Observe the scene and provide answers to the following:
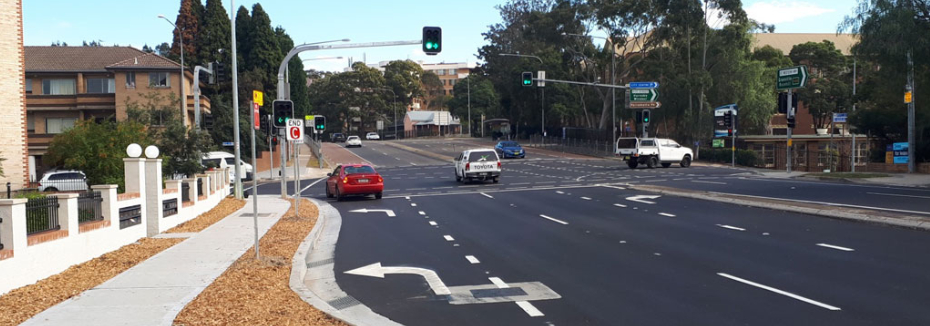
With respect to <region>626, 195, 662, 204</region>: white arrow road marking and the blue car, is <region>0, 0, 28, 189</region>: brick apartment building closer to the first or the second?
<region>626, 195, 662, 204</region>: white arrow road marking

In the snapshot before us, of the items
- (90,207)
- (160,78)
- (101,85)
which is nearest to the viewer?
(90,207)

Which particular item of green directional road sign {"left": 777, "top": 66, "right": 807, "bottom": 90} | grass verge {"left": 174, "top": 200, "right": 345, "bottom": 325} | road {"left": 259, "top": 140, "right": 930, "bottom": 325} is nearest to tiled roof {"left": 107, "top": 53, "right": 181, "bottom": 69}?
road {"left": 259, "top": 140, "right": 930, "bottom": 325}

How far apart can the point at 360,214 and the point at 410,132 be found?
105 metres

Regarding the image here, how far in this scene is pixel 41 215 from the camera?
40.3 ft

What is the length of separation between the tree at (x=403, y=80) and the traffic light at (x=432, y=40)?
112659 mm

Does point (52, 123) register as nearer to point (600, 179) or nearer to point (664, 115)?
point (600, 179)

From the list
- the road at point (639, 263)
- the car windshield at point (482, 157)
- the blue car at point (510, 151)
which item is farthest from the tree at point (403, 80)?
the road at point (639, 263)

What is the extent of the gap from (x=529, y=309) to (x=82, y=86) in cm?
5094

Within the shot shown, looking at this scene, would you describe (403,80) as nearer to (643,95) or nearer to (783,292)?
(643,95)

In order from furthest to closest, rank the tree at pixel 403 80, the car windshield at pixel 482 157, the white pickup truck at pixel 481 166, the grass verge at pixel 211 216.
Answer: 1. the tree at pixel 403 80
2. the car windshield at pixel 482 157
3. the white pickup truck at pixel 481 166
4. the grass verge at pixel 211 216

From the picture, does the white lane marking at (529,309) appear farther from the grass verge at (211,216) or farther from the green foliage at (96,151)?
the green foliage at (96,151)

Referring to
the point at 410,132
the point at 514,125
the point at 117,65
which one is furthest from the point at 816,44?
the point at 117,65

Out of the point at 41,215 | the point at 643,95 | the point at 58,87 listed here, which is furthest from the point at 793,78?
the point at 58,87

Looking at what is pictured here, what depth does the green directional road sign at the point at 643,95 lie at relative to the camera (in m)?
51.1
